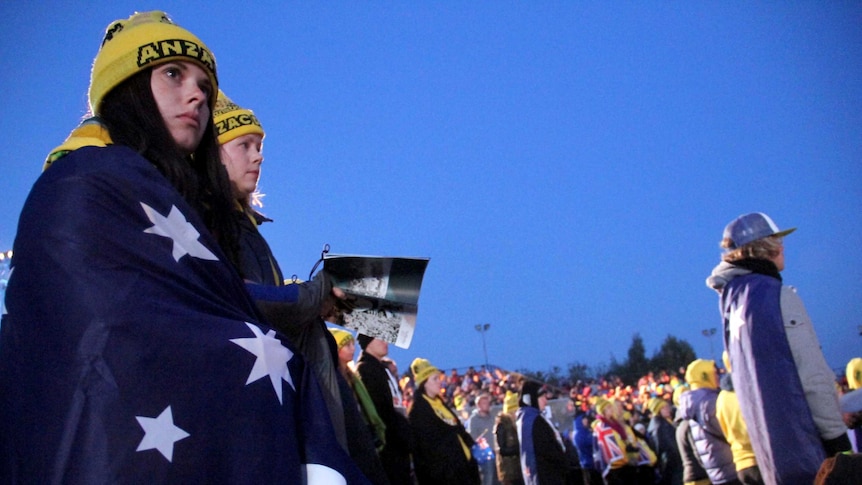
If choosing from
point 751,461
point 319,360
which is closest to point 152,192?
point 319,360

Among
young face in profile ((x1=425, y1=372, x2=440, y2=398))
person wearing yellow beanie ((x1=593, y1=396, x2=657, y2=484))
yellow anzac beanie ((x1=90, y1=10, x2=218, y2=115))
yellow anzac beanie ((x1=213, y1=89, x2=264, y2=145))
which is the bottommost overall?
person wearing yellow beanie ((x1=593, y1=396, x2=657, y2=484))

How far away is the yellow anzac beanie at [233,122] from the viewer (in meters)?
2.95

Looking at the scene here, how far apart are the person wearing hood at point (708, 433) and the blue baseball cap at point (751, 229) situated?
3.80m

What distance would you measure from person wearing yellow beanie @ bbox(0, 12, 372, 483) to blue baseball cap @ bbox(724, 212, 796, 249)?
415cm

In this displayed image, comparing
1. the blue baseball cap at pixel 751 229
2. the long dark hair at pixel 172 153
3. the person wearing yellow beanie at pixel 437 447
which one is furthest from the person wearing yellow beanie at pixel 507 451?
the long dark hair at pixel 172 153

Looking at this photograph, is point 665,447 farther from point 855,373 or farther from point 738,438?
point 738,438

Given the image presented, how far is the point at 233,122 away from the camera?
9.75ft

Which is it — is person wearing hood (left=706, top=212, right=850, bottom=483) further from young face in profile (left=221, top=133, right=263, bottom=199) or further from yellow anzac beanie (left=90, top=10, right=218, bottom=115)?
yellow anzac beanie (left=90, top=10, right=218, bottom=115)

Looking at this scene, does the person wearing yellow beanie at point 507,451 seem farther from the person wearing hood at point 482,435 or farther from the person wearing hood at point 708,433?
the person wearing hood at point 708,433

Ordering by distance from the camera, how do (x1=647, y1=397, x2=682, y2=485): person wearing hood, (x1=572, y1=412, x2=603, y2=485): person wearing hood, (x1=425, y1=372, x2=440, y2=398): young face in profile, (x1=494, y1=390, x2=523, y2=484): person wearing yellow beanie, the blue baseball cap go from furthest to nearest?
(x1=572, y1=412, x2=603, y2=485): person wearing hood
(x1=647, y1=397, x2=682, y2=485): person wearing hood
(x1=494, y1=390, x2=523, y2=484): person wearing yellow beanie
(x1=425, y1=372, x2=440, y2=398): young face in profile
the blue baseball cap

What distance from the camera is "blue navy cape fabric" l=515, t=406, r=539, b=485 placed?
9.97 meters

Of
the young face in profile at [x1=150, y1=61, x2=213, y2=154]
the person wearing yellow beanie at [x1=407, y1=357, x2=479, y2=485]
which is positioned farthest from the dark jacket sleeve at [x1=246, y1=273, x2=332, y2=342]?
the person wearing yellow beanie at [x1=407, y1=357, x2=479, y2=485]

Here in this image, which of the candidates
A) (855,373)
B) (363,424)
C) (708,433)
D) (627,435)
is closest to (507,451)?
(627,435)

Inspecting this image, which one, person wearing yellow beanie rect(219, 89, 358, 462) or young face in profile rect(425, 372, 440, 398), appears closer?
person wearing yellow beanie rect(219, 89, 358, 462)
